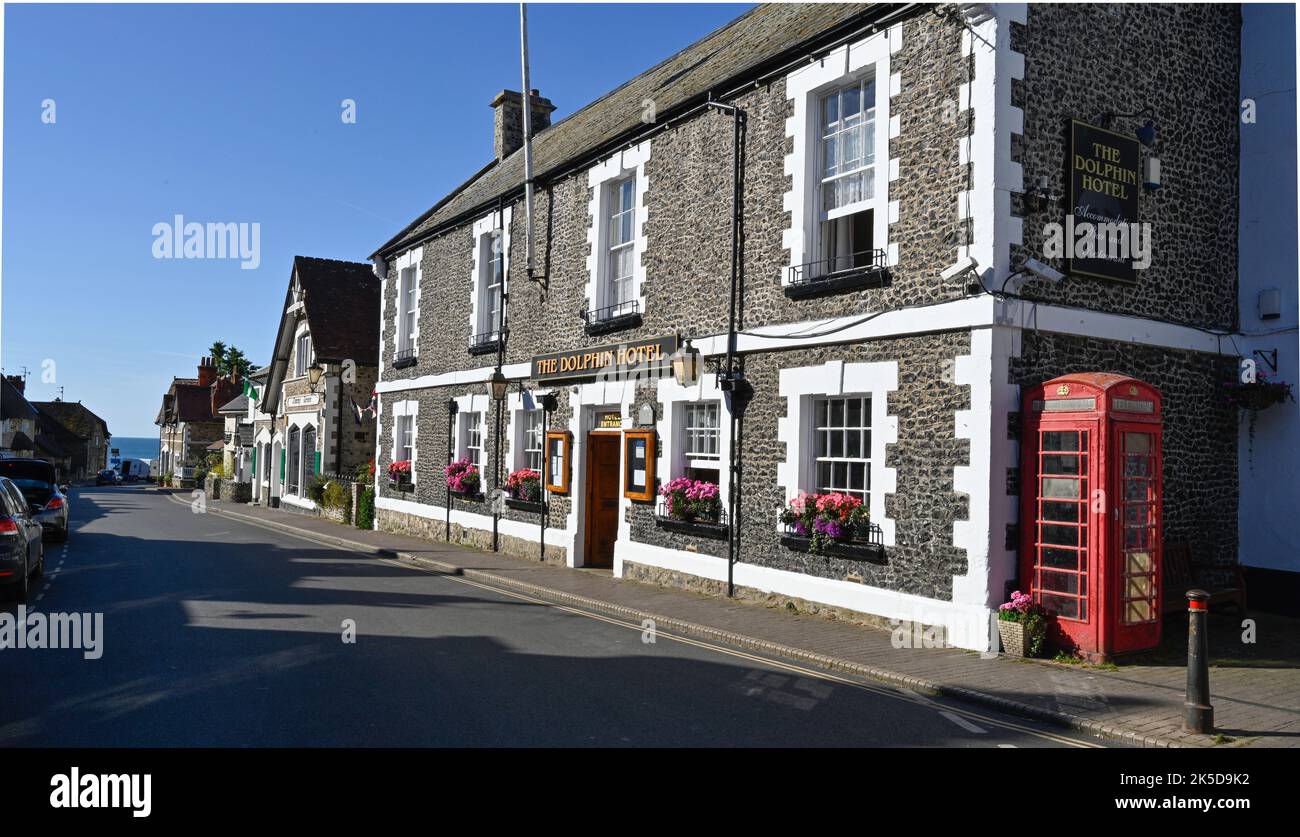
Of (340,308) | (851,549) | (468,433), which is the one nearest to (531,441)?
(468,433)

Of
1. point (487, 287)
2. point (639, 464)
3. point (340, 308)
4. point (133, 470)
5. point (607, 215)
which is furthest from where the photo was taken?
point (133, 470)

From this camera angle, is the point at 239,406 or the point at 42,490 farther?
the point at 239,406

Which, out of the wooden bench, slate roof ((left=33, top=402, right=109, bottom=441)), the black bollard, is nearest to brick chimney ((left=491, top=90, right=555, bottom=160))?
the wooden bench

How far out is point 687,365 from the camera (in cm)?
1391

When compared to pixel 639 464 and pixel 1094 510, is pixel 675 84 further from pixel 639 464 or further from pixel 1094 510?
pixel 1094 510

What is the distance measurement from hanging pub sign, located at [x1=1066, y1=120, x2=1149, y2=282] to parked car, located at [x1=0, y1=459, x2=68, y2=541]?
19.4 m

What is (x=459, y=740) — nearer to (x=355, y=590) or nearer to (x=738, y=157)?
(x=355, y=590)

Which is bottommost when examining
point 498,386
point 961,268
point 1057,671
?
point 1057,671

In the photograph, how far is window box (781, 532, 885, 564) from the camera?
10781 mm

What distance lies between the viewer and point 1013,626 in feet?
30.8

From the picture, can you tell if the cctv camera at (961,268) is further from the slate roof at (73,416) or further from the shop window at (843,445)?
the slate roof at (73,416)

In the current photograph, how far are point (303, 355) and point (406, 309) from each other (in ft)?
36.9
